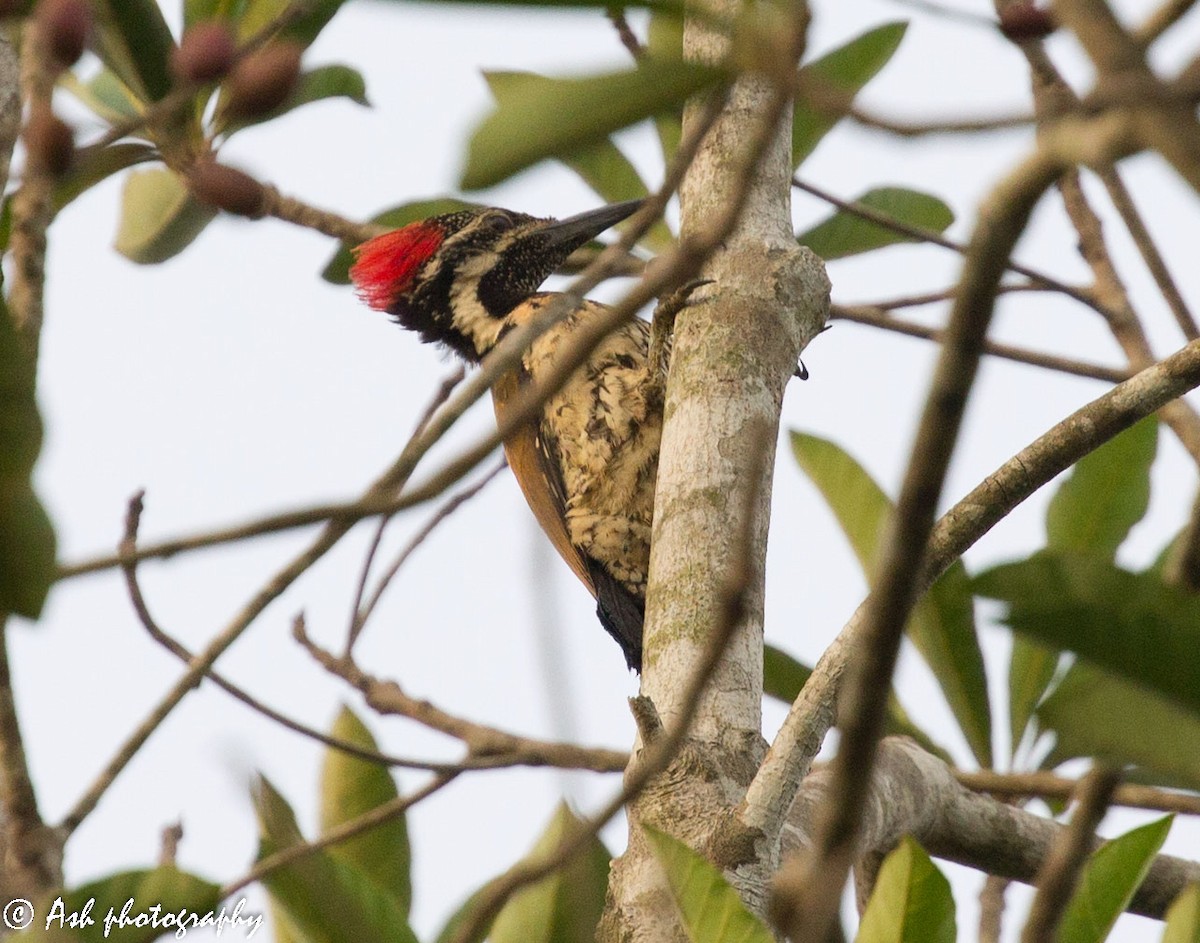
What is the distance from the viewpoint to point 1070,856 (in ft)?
2.70

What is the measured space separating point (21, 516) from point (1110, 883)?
1.40 meters

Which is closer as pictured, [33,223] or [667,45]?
[33,223]

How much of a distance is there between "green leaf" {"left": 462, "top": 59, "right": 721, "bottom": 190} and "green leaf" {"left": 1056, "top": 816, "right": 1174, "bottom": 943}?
1259 mm

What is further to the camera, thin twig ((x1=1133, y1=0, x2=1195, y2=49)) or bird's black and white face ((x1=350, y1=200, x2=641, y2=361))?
bird's black and white face ((x1=350, y1=200, x2=641, y2=361))

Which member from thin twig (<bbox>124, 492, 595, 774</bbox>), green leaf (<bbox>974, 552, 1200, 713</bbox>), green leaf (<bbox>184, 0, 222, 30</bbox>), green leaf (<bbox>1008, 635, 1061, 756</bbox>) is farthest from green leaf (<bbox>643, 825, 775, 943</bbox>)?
green leaf (<bbox>184, 0, 222, 30</bbox>)

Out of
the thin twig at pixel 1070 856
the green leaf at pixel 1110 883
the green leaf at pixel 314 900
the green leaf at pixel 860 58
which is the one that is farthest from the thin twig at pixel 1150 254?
the thin twig at pixel 1070 856

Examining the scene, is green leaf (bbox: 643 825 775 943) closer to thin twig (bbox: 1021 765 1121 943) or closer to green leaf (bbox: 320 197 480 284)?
thin twig (bbox: 1021 765 1121 943)

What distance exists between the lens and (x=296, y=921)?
2.03 metres

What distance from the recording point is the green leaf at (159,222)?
11.9 feet

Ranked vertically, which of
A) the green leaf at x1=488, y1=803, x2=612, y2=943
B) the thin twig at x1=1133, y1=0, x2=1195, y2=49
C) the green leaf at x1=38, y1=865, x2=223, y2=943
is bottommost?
the green leaf at x1=38, y1=865, x2=223, y2=943

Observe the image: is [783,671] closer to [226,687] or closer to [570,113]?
[226,687]

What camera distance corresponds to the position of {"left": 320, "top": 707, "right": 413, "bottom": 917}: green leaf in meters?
2.54

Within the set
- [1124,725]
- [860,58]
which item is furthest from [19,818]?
[860,58]

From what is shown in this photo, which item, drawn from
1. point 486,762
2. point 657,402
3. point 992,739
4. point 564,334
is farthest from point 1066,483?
point 486,762
